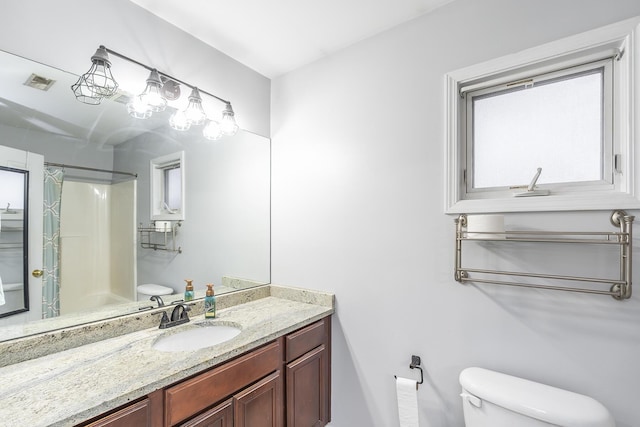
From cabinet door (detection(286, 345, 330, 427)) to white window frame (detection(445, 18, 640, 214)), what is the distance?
3.70 feet

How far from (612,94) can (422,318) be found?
4.21ft

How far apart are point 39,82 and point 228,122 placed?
2.80ft

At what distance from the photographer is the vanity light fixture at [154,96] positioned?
1325mm

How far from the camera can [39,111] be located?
1227mm

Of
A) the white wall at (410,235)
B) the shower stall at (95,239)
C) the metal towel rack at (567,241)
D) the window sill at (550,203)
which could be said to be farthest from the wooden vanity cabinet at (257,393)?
the window sill at (550,203)

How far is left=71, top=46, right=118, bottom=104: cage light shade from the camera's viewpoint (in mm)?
1281

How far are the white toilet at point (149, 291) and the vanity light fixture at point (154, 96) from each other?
89cm

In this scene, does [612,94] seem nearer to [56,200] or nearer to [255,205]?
[255,205]

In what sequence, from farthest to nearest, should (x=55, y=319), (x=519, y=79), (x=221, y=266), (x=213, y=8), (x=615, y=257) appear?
(x=221, y=266) < (x=213, y=8) < (x=519, y=79) < (x=55, y=319) < (x=615, y=257)

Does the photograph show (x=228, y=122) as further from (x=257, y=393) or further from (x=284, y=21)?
(x=257, y=393)

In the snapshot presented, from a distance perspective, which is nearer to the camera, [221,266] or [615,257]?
[615,257]

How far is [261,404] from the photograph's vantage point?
1.37m

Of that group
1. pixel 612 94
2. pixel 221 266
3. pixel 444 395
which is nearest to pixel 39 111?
pixel 221 266

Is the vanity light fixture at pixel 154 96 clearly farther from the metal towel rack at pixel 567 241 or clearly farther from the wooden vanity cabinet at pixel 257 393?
the metal towel rack at pixel 567 241
